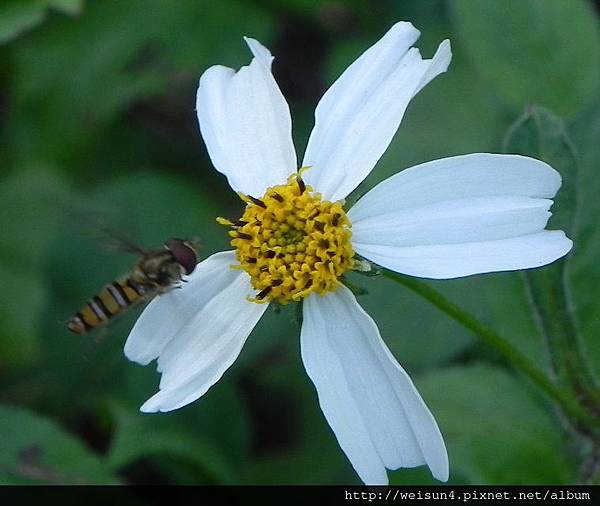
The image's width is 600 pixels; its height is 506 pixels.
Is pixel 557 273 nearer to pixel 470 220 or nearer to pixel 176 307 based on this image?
pixel 470 220

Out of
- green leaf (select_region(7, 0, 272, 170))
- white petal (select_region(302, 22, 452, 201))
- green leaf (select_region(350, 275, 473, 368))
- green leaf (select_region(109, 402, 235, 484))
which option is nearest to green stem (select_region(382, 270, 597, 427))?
white petal (select_region(302, 22, 452, 201))

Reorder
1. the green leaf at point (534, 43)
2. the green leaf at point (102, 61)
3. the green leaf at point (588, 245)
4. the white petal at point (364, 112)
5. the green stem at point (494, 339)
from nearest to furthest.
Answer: the green stem at point (494, 339)
the white petal at point (364, 112)
the green leaf at point (588, 245)
the green leaf at point (534, 43)
the green leaf at point (102, 61)

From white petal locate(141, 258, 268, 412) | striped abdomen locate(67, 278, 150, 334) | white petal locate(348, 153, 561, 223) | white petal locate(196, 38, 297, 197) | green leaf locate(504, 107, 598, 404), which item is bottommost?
green leaf locate(504, 107, 598, 404)

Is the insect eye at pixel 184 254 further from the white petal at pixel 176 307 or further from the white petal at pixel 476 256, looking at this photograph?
the white petal at pixel 476 256

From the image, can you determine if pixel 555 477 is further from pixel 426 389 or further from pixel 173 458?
pixel 173 458

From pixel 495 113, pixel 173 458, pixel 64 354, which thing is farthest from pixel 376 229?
pixel 64 354

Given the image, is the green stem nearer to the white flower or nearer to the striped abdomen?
the white flower

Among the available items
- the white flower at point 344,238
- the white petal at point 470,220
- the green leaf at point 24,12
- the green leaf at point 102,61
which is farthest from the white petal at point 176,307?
the green leaf at point 102,61

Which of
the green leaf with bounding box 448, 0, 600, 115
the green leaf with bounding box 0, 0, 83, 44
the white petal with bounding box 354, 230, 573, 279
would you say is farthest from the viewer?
the green leaf with bounding box 448, 0, 600, 115
